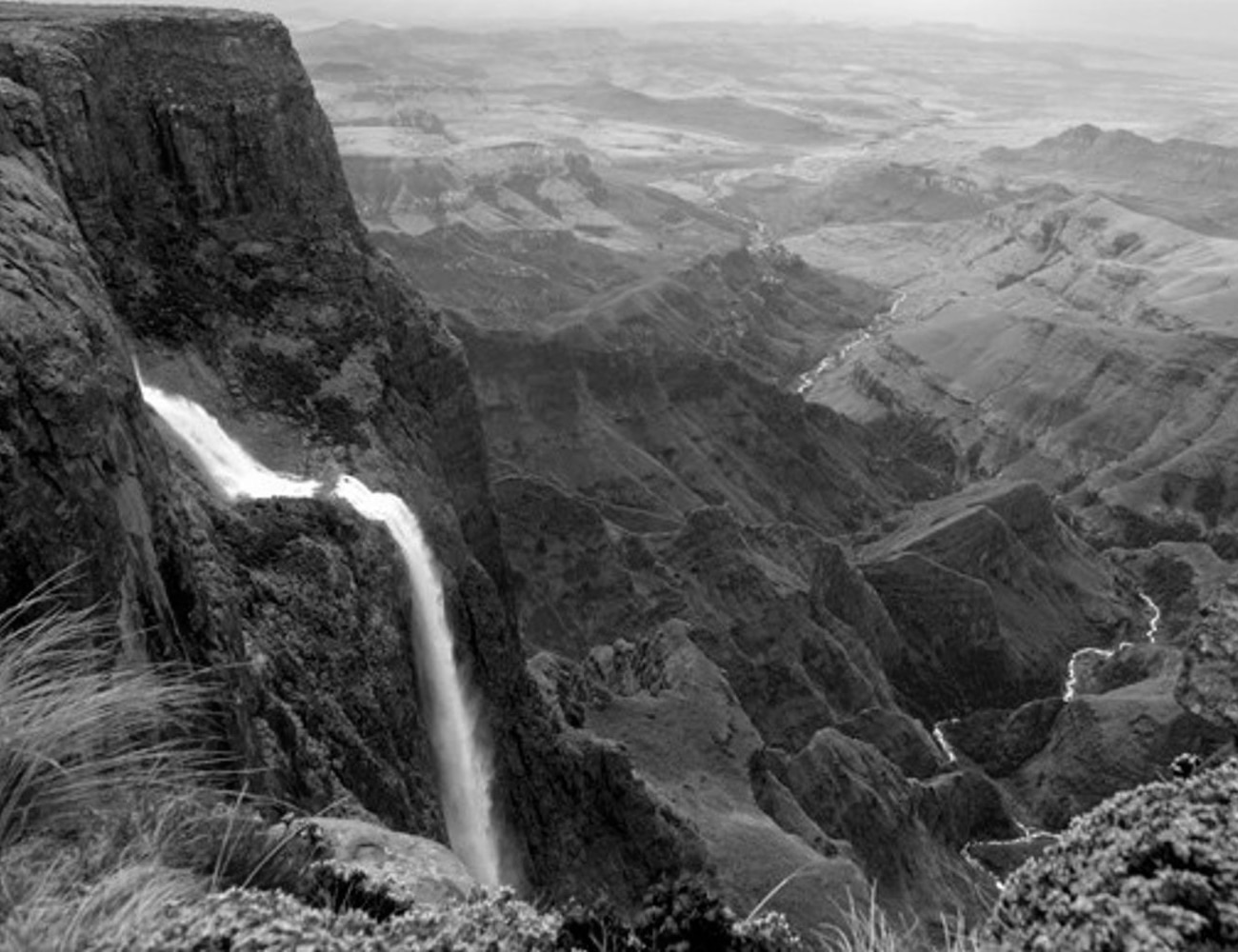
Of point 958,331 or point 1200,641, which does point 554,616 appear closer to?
point 1200,641

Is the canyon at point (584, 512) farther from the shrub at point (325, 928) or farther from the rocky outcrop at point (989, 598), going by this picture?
the shrub at point (325, 928)

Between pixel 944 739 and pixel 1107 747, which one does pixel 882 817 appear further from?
pixel 944 739

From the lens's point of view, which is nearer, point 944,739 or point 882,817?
point 882,817

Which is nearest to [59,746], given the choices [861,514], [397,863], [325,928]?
[325,928]

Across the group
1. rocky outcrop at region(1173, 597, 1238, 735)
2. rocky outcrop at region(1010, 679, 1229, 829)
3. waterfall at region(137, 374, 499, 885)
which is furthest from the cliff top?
rocky outcrop at region(1010, 679, 1229, 829)

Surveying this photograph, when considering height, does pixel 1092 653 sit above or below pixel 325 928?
below

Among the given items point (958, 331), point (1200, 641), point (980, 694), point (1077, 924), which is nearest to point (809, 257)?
point (958, 331)

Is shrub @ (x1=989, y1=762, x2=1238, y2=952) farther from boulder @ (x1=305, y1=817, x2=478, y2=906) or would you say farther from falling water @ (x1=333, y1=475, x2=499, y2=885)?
falling water @ (x1=333, y1=475, x2=499, y2=885)
